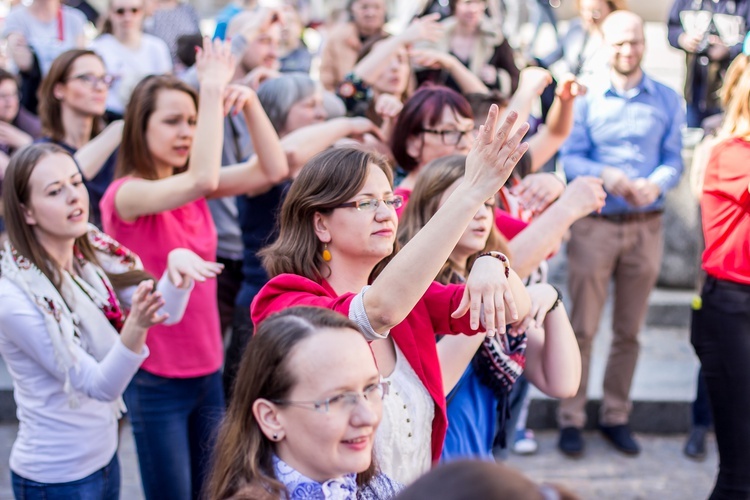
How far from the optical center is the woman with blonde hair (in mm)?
3213

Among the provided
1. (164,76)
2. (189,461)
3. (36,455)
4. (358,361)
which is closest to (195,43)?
(164,76)

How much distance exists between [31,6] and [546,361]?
16.7 feet

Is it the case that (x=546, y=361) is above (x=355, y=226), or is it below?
below

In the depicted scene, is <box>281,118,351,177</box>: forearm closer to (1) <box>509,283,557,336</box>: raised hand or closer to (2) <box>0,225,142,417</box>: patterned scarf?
(2) <box>0,225,142,417</box>: patterned scarf

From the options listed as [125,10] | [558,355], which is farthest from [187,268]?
[125,10]

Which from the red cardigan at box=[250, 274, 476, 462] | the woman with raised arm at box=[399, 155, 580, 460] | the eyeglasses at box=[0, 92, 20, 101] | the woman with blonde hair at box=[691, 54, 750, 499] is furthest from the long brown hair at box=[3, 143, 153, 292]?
the eyeglasses at box=[0, 92, 20, 101]

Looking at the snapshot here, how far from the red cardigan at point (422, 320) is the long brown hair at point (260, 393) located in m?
0.32

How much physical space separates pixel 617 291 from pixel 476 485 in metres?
4.15

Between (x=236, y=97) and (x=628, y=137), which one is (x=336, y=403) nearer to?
(x=236, y=97)

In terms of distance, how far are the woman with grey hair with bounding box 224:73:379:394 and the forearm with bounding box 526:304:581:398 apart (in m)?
1.24

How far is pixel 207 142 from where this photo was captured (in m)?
3.08

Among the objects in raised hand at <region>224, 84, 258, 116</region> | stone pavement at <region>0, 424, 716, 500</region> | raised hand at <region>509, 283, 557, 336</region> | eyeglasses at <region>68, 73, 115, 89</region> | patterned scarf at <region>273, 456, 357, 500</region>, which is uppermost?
raised hand at <region>224, 84, 258, 116</region>

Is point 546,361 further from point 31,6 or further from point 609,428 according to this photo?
point 31,6

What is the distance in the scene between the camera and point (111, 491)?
2.79 metres
